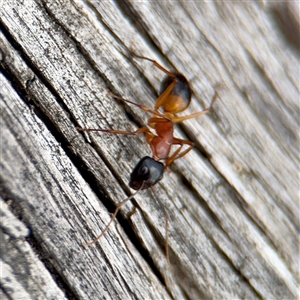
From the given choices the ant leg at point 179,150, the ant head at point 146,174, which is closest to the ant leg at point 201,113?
the ant leg at point 179,150

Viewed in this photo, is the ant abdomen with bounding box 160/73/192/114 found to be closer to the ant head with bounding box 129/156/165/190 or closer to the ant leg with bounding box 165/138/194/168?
the ant leg with bounding box 165/138/194/168

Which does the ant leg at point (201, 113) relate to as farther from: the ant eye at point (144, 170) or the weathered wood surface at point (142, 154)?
the ant eye at point (144, 170)

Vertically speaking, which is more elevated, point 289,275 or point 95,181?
point 95,181

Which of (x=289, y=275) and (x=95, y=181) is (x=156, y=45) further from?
(x=289, y=275)

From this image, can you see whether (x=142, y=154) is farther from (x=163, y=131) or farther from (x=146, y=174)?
(x=163, y=131)

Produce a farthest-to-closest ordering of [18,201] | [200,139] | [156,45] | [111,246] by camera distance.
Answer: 1. [200,139]
2. [156,45]
3. [111,246]
4. [18,201]

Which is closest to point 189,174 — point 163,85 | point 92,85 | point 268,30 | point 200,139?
point 200,139

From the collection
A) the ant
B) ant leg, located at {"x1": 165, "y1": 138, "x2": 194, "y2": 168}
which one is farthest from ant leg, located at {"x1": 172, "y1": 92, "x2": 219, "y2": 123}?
ant leg, located at {"x1": 165, "y1": 138, "x2": 194, "y2": 168}

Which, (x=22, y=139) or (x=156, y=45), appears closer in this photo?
(x=22, y=139)
